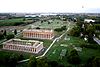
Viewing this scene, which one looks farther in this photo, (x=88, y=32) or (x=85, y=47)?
Answer: (x=88, y=32)

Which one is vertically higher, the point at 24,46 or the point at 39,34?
the point at 39,34

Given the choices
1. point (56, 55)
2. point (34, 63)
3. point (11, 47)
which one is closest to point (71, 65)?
point (56, 55)

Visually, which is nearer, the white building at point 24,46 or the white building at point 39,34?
the white building at point 24,46

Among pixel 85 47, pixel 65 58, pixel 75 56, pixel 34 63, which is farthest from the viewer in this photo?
pixel 85 47

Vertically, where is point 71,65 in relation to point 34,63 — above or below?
below

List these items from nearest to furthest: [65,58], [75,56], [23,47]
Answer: [75,56] < [65,58] < [23,47]

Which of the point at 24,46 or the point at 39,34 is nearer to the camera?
the point at 24,46

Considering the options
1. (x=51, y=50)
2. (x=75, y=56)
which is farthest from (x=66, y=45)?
(x=75, y=56)

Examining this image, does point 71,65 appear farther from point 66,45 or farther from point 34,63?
point 66,45

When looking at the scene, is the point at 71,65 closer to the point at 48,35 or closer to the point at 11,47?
the point at 11,47

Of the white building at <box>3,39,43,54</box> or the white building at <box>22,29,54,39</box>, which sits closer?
the white building at <box>3,39,43,54</box>
